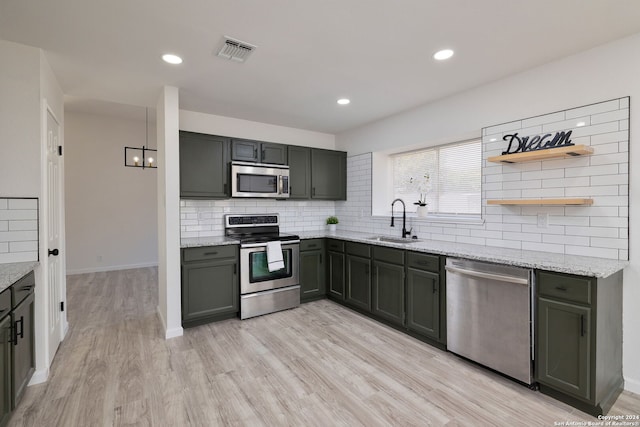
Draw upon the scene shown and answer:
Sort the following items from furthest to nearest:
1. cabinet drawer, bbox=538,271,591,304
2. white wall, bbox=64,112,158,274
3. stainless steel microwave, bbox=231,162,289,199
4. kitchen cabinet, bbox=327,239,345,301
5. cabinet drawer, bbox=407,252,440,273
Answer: white wall, bbox=64,112,158,274 → kitchen cabinet, bbox=327,239,345,301 → stainless steel microwave, bbox=231,162,289,199 → cabinet drawer, bbox=407,252,440,273 → cabinet drawer, bbox=538,271,591,304

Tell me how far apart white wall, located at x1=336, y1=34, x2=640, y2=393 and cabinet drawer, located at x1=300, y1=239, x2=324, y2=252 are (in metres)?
1.80

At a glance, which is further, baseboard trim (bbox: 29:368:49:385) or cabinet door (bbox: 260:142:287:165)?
cabinet door (bbox: 260:142:287:165)

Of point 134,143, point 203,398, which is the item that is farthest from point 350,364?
point 134,143

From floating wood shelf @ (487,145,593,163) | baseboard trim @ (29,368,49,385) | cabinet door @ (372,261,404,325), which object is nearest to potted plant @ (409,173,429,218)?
cabinet door @ (372,261,404,325)

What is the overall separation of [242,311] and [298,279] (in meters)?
0.80

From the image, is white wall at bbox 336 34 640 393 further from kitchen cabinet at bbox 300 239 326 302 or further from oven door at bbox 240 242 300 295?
oven door at bbox 240 242 300 295

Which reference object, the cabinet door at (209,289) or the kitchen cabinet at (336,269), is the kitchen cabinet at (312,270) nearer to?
the kitchen cabinet at (336,269)

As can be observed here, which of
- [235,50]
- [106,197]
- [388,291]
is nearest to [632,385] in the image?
[388,291]

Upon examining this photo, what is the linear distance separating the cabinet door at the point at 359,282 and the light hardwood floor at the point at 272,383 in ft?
1.03

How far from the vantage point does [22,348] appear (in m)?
1.99

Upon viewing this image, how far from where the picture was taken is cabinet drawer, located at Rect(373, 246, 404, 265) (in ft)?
10.4

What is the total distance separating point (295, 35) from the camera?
2.18 m

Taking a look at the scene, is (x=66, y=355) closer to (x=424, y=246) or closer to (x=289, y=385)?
(x=289, y=385)

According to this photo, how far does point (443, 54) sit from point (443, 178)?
1.65 metres
